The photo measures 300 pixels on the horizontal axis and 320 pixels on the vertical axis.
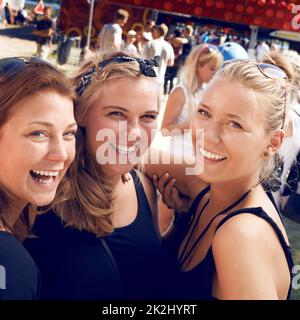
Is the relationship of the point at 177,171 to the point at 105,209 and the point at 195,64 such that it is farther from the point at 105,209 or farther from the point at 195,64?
the point at 195,64

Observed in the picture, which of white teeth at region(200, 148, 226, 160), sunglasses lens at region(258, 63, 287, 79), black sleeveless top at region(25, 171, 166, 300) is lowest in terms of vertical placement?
black sleeveless top at region(25, 171, 166, 300)

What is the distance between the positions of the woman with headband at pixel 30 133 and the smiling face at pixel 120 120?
0.42 feet

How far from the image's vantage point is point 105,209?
964mm

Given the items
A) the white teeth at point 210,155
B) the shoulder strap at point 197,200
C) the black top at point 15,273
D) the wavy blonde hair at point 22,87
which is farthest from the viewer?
the shoulder strap at point 197,200

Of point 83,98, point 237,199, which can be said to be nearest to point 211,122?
point 237,199

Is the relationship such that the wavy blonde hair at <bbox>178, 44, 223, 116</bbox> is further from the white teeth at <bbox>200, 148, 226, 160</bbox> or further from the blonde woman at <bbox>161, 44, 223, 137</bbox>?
the white teeth at <bbox>200, 148, 226, 160</bbox>

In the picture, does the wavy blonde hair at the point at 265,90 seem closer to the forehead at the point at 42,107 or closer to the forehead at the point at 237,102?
the forehead at the point at 237,102

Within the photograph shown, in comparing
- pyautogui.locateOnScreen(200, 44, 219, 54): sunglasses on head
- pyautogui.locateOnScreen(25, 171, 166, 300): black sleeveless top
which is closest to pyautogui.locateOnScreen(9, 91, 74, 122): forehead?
pyautogui.locateOnScreen(25, 171, 166, 300): black sleeveless top

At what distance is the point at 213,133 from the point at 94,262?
1.23 feet

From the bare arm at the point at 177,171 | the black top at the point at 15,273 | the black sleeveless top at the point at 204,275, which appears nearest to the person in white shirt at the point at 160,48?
the bare arm at the point at 177,171

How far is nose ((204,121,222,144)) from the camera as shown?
97 centimetres

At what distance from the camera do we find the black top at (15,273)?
2.13 feet

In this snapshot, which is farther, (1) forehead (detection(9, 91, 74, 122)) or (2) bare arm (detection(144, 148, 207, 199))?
(2) bare arm (detection(144, 148, 207, 199))
